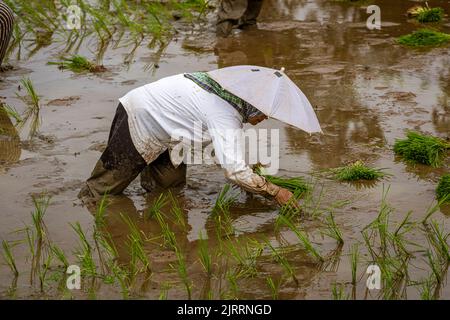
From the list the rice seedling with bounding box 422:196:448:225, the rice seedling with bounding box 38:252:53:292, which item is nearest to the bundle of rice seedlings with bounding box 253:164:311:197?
the rice seedling with bounding box 422:196:448:225

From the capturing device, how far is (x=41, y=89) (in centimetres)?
740

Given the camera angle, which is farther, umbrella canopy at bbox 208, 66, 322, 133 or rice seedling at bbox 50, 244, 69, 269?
umbrella canopy at bbox 208, 66, 322, 133

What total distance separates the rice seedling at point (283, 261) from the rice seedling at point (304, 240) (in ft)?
0.44

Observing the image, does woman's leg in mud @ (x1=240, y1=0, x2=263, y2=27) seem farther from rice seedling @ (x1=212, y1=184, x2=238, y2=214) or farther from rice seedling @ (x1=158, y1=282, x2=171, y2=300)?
rice seedling @ (x1=158, y1=282, x2=171, y2=300)

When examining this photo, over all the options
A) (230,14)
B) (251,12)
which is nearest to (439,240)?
(230,14)

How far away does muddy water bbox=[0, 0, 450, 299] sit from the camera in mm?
4609

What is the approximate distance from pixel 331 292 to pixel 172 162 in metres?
1.32

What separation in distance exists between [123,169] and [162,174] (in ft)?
1.08

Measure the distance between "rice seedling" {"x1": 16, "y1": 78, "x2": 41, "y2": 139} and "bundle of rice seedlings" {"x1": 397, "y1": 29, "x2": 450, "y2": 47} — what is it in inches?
139

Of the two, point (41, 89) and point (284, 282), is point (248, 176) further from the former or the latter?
point (41, 89)

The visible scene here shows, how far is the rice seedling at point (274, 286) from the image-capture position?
418 centimetres

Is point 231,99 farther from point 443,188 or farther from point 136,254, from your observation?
point 443,188

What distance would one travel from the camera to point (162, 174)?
5395mm
